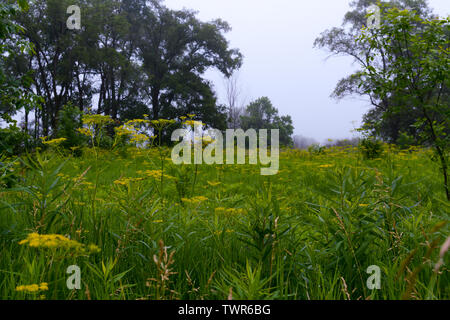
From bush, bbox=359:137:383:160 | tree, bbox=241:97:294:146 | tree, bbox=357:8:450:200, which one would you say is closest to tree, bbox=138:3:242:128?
bush, bbox=359:137:383:160

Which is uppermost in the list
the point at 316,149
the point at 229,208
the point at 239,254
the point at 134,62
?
the point at 134,62

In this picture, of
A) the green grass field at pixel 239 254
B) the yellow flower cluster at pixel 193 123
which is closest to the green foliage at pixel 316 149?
the yellow flower cluster at pixel 193 123

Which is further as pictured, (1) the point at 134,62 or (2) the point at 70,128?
(1) the point at 134,62

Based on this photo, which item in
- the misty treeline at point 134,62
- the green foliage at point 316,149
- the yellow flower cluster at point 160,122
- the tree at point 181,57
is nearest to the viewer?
the yellow flower cluster at point 160,122

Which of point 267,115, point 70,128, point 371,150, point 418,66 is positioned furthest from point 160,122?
point 267,115

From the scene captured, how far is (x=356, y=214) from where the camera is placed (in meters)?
1.42

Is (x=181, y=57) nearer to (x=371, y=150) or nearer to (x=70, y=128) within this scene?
(x=70, y=128)

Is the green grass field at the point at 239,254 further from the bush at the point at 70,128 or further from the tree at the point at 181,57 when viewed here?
the tree at the point at 181,57

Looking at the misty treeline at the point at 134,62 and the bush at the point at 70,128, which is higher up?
the misty treeline at the point at 134,62

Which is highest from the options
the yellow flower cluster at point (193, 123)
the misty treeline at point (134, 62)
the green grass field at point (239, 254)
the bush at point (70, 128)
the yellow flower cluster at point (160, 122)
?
the misty treeline at point (134, 62)

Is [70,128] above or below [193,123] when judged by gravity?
above
